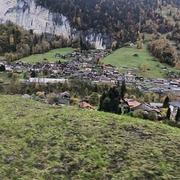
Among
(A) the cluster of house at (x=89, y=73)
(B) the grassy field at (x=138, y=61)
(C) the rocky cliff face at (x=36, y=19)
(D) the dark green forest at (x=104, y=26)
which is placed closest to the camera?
(A) the cluster of house at (x=89, y=73)

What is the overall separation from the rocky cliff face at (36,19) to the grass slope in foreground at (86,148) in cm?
10404

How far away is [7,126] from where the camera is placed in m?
8.92

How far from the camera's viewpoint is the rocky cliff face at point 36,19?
112m

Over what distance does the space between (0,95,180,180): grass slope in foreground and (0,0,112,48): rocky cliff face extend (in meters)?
104

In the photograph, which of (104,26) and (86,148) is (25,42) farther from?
(86,148)

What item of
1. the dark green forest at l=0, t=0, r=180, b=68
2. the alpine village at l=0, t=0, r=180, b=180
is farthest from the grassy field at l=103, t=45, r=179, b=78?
the dark green forest at l=0, t=0, r=180, b=68

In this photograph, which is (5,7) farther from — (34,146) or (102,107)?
(34,146)

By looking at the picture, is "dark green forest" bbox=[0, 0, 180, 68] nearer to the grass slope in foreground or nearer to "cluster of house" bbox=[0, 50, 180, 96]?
"cluster of house" bbox=[0, 50, 180, 96]

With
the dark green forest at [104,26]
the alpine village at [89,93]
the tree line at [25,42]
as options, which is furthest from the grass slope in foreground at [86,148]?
the dark green forest at [104,26]

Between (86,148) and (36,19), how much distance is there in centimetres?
11720

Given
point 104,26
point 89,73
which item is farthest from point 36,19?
point 89,73

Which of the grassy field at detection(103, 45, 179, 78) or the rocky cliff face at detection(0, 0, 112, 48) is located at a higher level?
the rocky cliff face at detection(0, 0, 112, 48)

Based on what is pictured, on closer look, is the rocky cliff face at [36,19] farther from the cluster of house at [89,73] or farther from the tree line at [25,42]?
the cluster of house at [89,73]

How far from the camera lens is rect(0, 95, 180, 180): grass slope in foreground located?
589 centimetres
